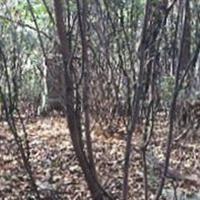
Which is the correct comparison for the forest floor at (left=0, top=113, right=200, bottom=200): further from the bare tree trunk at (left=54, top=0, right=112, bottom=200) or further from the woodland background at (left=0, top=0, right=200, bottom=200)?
the bare tree trunk at (left=54, top=0, right=112, bottom=200)

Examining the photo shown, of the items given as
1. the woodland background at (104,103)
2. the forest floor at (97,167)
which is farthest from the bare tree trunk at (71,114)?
the forest floor at (97,167)

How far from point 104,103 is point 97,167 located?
51.8 inches

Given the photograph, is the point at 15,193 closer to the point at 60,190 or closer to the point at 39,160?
the point at 60,190

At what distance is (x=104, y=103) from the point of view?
17.4 ft

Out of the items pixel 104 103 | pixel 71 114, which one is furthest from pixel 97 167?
pixel 71 114

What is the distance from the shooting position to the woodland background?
2.39 m

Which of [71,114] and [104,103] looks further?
[104,103]

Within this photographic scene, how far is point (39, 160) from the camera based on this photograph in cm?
438

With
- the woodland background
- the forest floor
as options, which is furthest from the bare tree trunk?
the forest floor

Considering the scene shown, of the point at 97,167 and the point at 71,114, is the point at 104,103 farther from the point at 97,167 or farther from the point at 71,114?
the point at 71,114

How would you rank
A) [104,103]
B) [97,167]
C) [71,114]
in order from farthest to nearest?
1. [104,103]
2. [97,167]
3. [71,114]

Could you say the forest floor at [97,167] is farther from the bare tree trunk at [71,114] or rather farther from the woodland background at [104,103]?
the bare tree trunk at [71,114]

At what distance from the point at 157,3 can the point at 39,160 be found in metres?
2.19

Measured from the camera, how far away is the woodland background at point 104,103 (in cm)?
239
